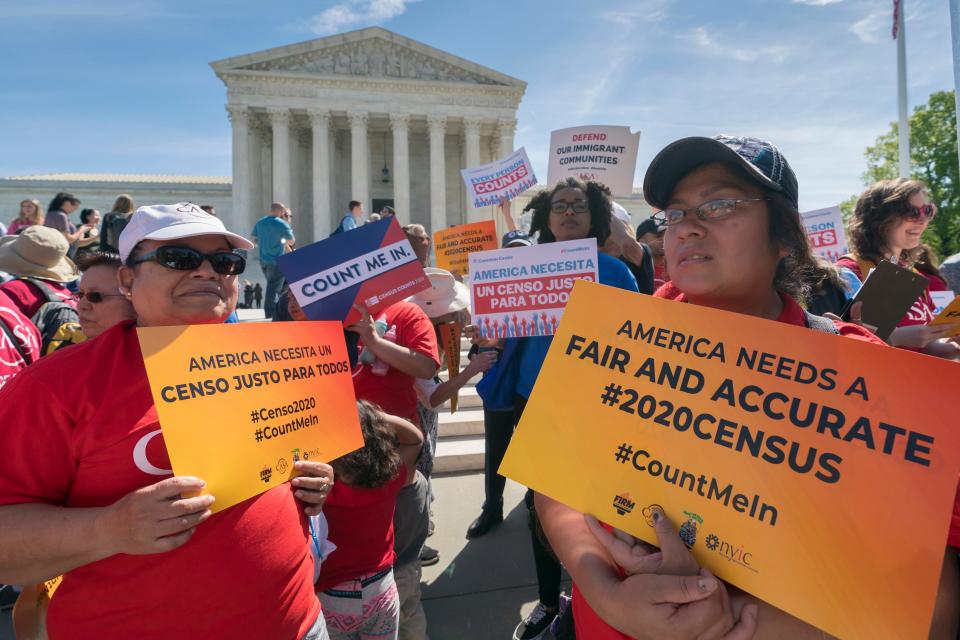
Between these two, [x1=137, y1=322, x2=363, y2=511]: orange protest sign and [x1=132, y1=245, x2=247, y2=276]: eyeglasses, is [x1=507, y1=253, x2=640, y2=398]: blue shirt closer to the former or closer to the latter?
[x1=137, y1=322, x2=363, y2=511]: orange protest sign

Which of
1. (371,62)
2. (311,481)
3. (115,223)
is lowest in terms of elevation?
(311,481)

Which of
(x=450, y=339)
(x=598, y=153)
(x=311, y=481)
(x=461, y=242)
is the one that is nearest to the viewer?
(x=311, y=481)

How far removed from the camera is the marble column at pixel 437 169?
32.9m

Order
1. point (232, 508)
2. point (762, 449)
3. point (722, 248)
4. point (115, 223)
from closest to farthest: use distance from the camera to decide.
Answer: point (762, 449), point (722, 248), point (232, 508), point (115, 223)

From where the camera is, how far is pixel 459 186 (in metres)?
35.5

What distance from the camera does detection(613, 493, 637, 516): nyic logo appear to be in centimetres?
107

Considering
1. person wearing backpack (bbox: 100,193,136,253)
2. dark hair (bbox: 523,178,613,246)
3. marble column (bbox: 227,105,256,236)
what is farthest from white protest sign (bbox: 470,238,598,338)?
marble column (bbox: 227,105,256,236)

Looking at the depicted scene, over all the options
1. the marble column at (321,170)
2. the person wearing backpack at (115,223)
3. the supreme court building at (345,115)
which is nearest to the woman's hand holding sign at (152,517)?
the person wearing backpack at (115,223)

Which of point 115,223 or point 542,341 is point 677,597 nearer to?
point 542,341

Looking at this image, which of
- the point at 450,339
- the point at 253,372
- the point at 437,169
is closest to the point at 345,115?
the point at 437,169

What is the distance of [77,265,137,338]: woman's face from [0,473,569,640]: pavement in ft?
6.92

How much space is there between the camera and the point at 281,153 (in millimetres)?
31047

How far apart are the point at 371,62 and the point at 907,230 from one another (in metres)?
35.3

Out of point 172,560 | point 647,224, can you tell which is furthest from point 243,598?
point 647,224
